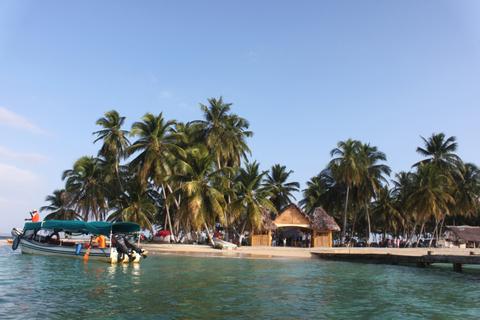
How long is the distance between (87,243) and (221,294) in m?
19.2

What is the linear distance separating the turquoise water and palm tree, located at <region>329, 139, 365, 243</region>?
29.7 meters

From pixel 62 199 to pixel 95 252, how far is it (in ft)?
101

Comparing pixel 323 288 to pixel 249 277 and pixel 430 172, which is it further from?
pixel 430 172

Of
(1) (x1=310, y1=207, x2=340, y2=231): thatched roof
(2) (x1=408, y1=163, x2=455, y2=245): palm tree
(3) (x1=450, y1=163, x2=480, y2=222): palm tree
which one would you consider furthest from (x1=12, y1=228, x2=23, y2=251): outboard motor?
(3) (x1=450, y1=163, x2=480, y2=222): palm tree

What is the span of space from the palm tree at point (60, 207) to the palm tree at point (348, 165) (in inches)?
1256

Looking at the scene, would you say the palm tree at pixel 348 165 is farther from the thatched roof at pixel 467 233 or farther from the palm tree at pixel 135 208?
the palm tree at pixel 135 208

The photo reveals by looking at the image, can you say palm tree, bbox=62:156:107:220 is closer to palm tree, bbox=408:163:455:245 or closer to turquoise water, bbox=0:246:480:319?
turquoise water, bbox=0:246:480:319

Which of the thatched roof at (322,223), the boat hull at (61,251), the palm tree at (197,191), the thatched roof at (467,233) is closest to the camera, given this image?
the boat hull at (61,251)

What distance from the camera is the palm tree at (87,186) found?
1994 inches

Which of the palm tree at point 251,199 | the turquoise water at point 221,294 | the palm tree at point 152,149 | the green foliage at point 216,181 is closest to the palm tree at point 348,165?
the green foliage at point 216,181

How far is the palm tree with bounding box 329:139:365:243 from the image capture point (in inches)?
2120

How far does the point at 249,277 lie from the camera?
21672 millimetres

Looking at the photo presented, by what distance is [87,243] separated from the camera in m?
32.3

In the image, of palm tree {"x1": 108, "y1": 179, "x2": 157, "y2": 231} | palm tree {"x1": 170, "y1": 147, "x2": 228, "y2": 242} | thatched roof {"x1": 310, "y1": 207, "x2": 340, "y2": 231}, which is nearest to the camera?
palm tree {"x1": 170, "y1": 147, "x2": 228, "y2": 242}
